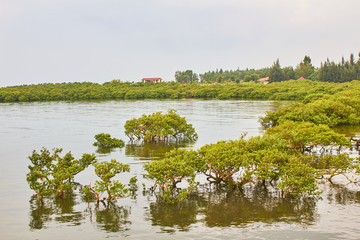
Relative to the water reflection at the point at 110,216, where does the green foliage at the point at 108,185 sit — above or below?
above

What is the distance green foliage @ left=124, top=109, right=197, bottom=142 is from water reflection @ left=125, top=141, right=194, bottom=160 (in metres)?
0.89

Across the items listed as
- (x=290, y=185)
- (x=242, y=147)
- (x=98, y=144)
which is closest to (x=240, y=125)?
(x=98, y=144)

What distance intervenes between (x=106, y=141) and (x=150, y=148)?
11.9 feet

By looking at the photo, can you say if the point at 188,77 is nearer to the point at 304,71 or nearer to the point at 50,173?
the point at 304,71

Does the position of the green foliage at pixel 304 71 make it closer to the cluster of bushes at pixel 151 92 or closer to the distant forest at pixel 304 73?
the distant forest at pixel 304 73

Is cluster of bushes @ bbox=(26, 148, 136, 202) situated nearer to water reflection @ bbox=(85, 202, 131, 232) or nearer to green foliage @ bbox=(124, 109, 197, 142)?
water reflection @ bbox=(85, 202, 131, 232)

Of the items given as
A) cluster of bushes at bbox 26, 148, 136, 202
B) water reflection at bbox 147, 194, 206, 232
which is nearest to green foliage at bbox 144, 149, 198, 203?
water reflection at bbox 147, 194, 206, 232

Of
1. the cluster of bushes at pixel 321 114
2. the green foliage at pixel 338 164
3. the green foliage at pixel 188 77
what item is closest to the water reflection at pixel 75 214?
the green foliage at pixel 338 164

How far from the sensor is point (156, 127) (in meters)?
33.8

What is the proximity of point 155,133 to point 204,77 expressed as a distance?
502 feet

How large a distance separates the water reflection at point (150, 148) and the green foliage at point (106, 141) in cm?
77

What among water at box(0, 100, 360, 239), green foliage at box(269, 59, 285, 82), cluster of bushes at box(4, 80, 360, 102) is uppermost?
green foliage at box(269, 59, 285, 82)

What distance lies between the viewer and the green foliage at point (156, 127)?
1318 inches

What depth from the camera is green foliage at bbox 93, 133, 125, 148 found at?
3103 centimetres
